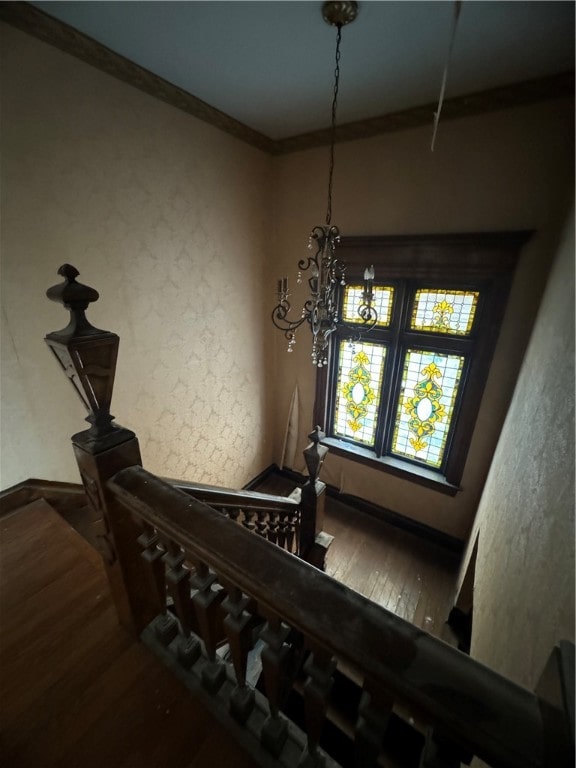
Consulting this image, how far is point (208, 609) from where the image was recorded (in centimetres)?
81

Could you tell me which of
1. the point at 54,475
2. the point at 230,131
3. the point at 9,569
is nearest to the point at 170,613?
the point at 9,569

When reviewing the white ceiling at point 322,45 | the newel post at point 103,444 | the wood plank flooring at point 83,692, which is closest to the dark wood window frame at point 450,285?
the white ceiling at point 322,45

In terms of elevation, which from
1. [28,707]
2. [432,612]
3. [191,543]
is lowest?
A: [432,612]

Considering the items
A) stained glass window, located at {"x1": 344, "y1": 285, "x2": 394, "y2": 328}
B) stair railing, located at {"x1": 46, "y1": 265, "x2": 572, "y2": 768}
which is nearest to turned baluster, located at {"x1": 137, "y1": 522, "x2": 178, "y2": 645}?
stair railing, located at {"x1": 46, "y1": 265, "x2": 572, "y2": 768}

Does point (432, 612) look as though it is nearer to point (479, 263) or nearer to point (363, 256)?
point (479, 263)

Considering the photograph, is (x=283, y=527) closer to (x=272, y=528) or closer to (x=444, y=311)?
(x=272, y=528)

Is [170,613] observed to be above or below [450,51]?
below

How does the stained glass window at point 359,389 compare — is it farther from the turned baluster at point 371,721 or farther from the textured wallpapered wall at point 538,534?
the turned baluster at point 371,721

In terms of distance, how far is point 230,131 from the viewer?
2.49 m

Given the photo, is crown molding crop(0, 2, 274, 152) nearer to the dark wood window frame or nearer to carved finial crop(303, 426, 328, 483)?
the dark wood window frame

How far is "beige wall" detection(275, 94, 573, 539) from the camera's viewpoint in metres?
2.03

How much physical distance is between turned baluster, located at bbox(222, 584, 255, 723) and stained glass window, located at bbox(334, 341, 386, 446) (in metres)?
2.67

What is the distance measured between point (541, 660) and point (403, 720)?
1.70 metres

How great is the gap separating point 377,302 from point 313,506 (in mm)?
1988
